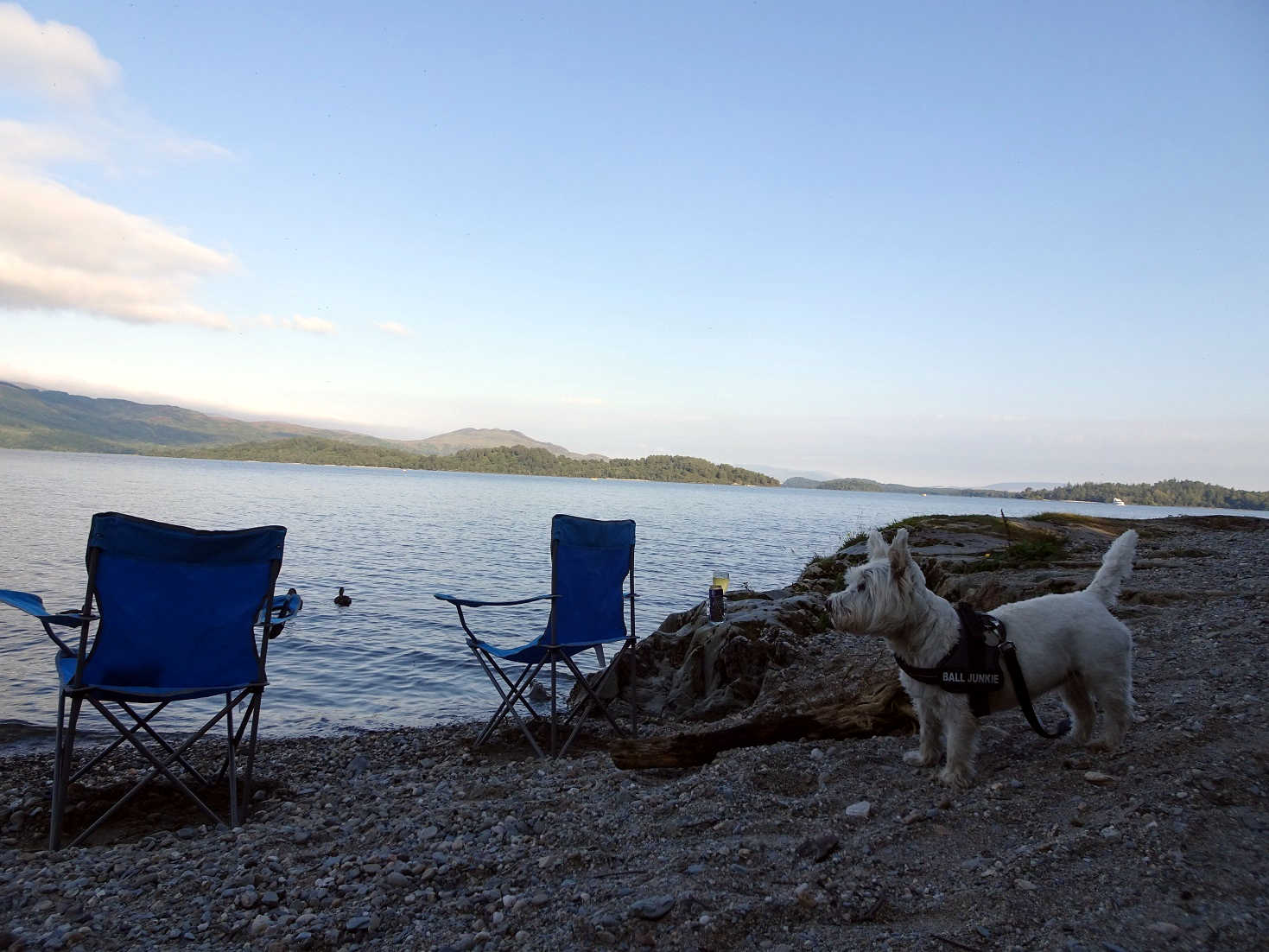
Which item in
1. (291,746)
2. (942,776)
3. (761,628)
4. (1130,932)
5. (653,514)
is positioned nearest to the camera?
(1130,932)

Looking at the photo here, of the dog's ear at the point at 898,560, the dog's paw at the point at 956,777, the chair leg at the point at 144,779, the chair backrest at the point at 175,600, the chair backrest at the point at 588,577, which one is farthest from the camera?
the chair backrest at the point at 588,577

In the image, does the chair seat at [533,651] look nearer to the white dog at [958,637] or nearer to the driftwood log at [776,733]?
the driftwood log at [776,733]

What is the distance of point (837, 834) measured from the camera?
3389 mm

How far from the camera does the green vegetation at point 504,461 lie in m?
173

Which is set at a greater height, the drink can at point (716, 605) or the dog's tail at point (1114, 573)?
the dog's tail at point (1114, 573)

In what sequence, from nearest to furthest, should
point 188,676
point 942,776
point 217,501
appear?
point 942,776 < point 188,676 < point 217,501

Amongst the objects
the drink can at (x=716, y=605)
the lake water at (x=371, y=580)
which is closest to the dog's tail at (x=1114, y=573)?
the drink can at (x=716, y=605)

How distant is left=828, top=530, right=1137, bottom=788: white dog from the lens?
4.07 m

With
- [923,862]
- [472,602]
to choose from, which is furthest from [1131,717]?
[472,602]

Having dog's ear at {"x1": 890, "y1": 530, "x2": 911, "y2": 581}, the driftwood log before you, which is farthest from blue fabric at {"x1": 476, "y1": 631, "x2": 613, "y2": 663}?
dog's ear at {"x1": 890, "y1": 530, "x2": 911, "y2": 581}

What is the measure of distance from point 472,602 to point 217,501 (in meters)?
39.6

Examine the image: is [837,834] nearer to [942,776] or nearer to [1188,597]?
[942,776]

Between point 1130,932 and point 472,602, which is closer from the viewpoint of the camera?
point 1130,932

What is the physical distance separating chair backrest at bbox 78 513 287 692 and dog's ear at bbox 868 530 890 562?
370 cm
